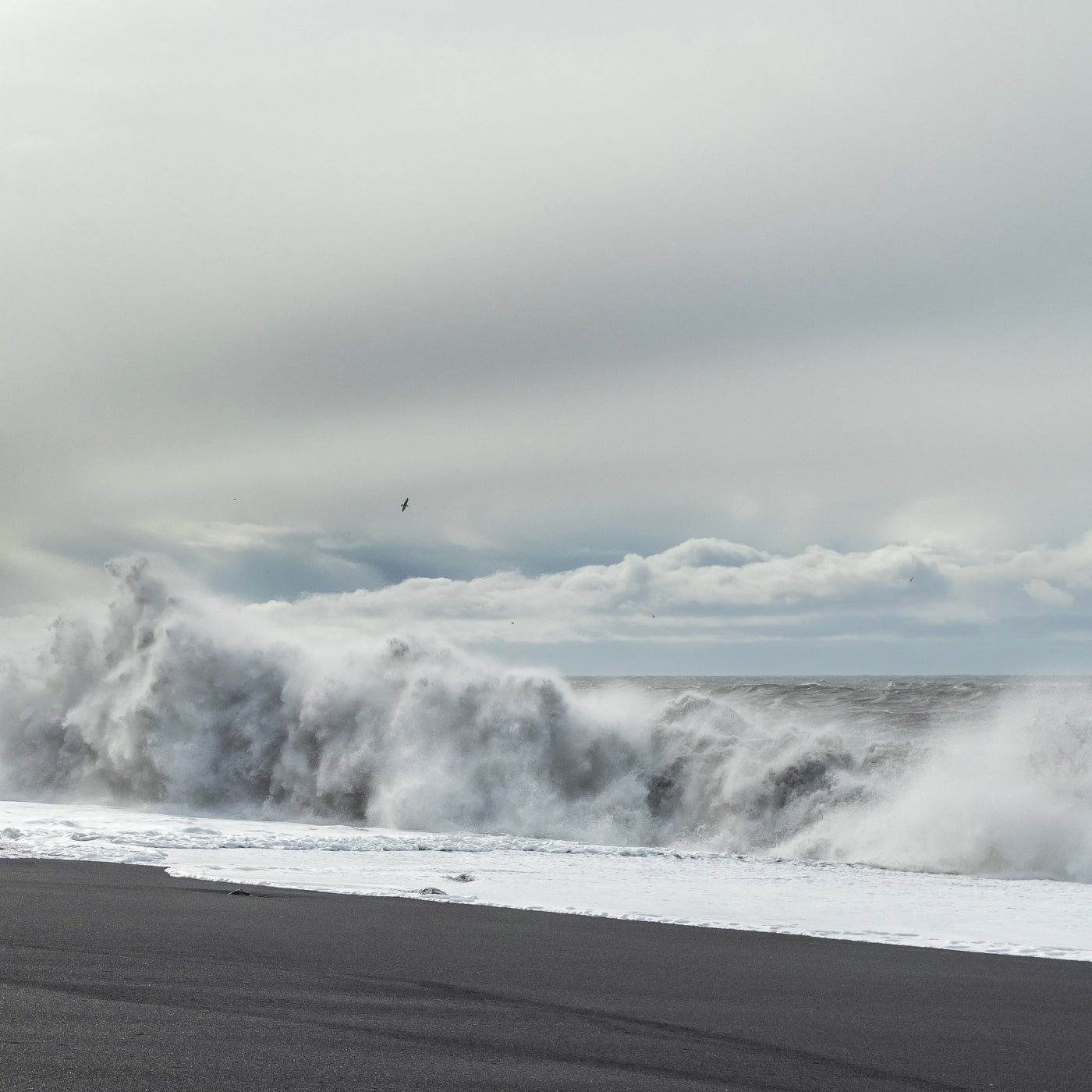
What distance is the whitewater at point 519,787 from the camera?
Result: 37.8 feet

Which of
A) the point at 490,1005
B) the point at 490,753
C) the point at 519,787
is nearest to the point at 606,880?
the point at 490,1005

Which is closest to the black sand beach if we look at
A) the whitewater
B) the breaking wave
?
the whitewater

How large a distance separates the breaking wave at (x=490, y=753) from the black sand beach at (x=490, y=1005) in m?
8.26

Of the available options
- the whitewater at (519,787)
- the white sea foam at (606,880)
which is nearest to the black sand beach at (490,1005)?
the white sea foam at (606,880)

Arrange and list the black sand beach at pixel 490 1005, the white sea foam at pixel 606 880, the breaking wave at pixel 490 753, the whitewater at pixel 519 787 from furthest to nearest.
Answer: the breaking wave at pixel 490 753, the whitewater at pixel 519 787, the white sea foam at pixel 606 880, the black sand beach at pixel 490 1005

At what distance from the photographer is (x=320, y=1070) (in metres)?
4.64

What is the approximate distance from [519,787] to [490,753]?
107 centimetres

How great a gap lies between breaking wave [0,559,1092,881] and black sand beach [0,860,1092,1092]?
8256 millimetres

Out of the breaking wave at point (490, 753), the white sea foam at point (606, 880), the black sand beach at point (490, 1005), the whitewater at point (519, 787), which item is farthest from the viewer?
the breaking wave at point (490, 753)

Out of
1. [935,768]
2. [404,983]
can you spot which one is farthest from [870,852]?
[404,983]

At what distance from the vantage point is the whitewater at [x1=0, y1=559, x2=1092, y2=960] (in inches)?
454

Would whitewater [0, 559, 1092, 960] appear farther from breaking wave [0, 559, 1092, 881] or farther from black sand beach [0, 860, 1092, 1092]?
black sand beach [0, 860, 1092, 1092]

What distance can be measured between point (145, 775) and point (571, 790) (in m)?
8.20

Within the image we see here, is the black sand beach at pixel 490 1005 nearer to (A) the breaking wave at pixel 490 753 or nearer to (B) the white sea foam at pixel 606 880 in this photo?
(B) the white sea foam at pixel 606 880
